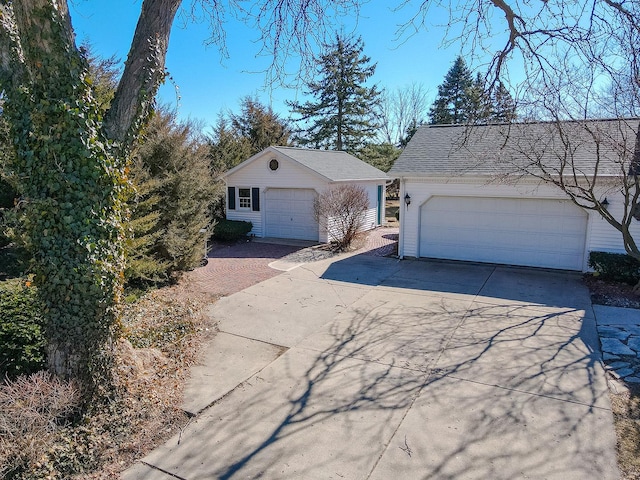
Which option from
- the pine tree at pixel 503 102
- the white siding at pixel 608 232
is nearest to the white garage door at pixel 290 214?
the pine tree at pixel 503 102

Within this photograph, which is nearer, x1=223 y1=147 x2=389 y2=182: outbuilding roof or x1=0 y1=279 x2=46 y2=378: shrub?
x1=0 y1=279 x2=46 y2=378: shrub

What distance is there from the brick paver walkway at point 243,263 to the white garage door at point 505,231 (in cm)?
193

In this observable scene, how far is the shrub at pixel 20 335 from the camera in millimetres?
4711

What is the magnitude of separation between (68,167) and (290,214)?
1270 cm

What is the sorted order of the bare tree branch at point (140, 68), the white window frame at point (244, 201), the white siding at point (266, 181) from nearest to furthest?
the bare tree branch at point (140, 68)
the white siding at point (266, 181)
the white window frame at point (244, 201)

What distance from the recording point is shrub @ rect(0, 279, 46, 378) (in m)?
4.71

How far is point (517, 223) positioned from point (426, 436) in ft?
29.4

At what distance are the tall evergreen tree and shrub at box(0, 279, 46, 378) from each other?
27.6 metres

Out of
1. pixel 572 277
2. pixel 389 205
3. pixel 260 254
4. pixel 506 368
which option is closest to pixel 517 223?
pixel 572 277

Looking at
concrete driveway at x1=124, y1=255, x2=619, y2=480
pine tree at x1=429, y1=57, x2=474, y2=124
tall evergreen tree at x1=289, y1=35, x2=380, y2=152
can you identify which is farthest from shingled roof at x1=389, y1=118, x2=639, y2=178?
pine tree at x1=429, y1=57, x2=474, y2=124

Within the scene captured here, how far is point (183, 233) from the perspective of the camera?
10.3 m

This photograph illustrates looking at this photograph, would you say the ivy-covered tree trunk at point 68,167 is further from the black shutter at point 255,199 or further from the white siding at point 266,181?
the black shutter at point 255,199

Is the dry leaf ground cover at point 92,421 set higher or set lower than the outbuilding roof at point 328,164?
lower

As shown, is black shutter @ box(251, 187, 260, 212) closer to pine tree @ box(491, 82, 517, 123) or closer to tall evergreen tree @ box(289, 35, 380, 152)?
pine tree @ box(491, 82, 517, 123)
